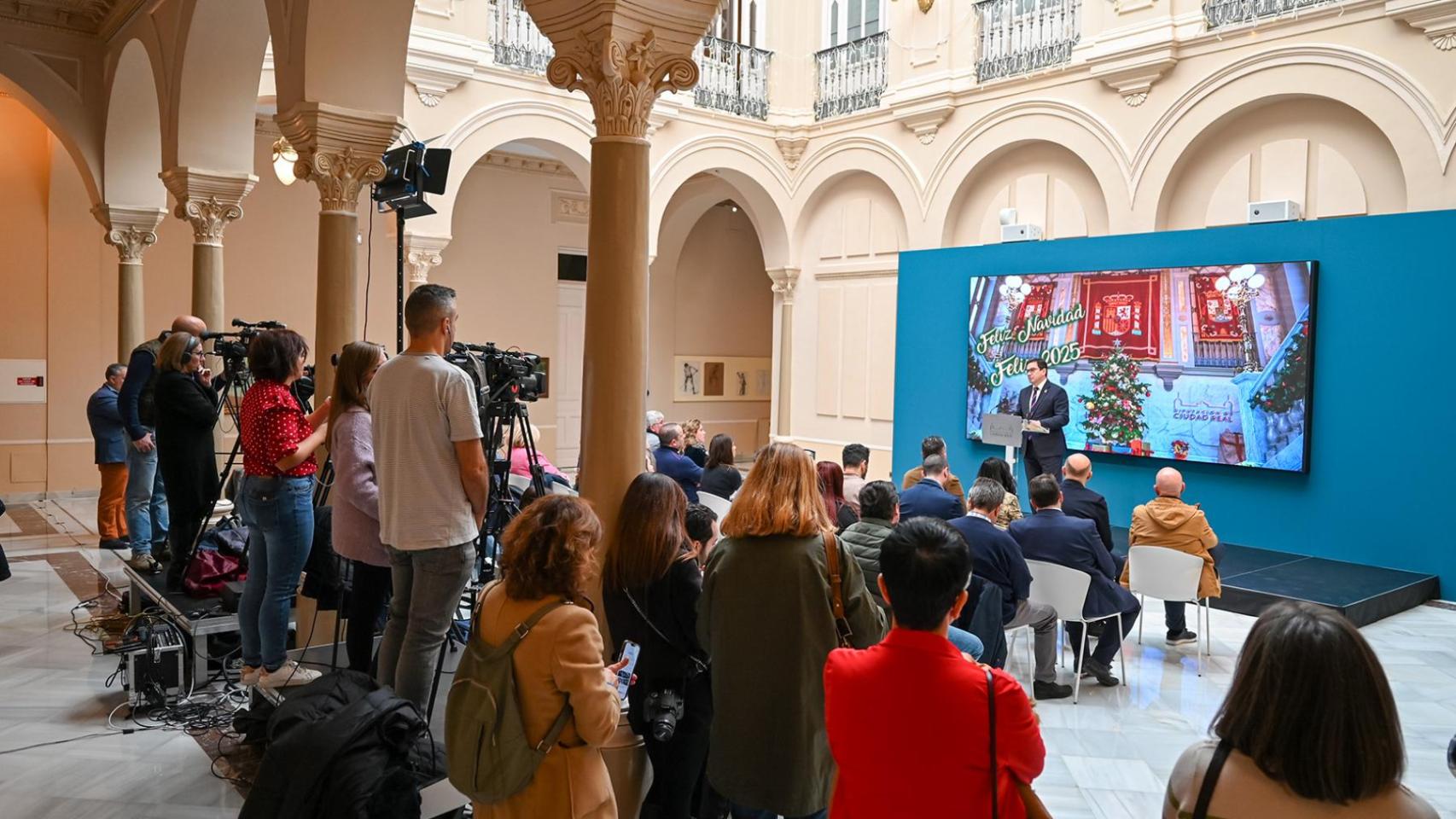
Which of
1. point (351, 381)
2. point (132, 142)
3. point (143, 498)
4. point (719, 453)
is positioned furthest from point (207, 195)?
point (351, 381)

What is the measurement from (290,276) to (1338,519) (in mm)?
11465

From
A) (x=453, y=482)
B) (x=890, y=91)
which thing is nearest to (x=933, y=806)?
(x=453, y=482)

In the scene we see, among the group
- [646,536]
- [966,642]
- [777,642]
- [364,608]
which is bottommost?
[966,642]

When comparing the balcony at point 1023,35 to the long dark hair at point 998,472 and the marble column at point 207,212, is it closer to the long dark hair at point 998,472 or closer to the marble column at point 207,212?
the long dark hair at point 998,472

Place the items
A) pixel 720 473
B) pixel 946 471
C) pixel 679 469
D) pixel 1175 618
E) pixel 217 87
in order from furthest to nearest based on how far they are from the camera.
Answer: pixel 217 87 → pixel 679 469 → pixel 720 473 → pixel 1175 618 → pixel 946 471

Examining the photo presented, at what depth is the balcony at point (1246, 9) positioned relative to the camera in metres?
8.55

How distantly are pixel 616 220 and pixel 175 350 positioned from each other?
111 inches

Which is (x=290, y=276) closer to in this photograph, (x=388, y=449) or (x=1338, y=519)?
(x=388, y=449)

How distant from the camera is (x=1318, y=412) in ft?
27.1

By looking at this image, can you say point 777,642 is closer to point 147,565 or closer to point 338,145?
point 338,145

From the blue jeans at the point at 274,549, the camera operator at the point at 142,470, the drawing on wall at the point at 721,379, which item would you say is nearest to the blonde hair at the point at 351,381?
the blue jeans at the point at 274,549

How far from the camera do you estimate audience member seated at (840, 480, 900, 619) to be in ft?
11.3

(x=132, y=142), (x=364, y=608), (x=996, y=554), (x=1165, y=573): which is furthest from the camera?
(x=132, y=142)

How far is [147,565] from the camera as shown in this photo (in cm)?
576
